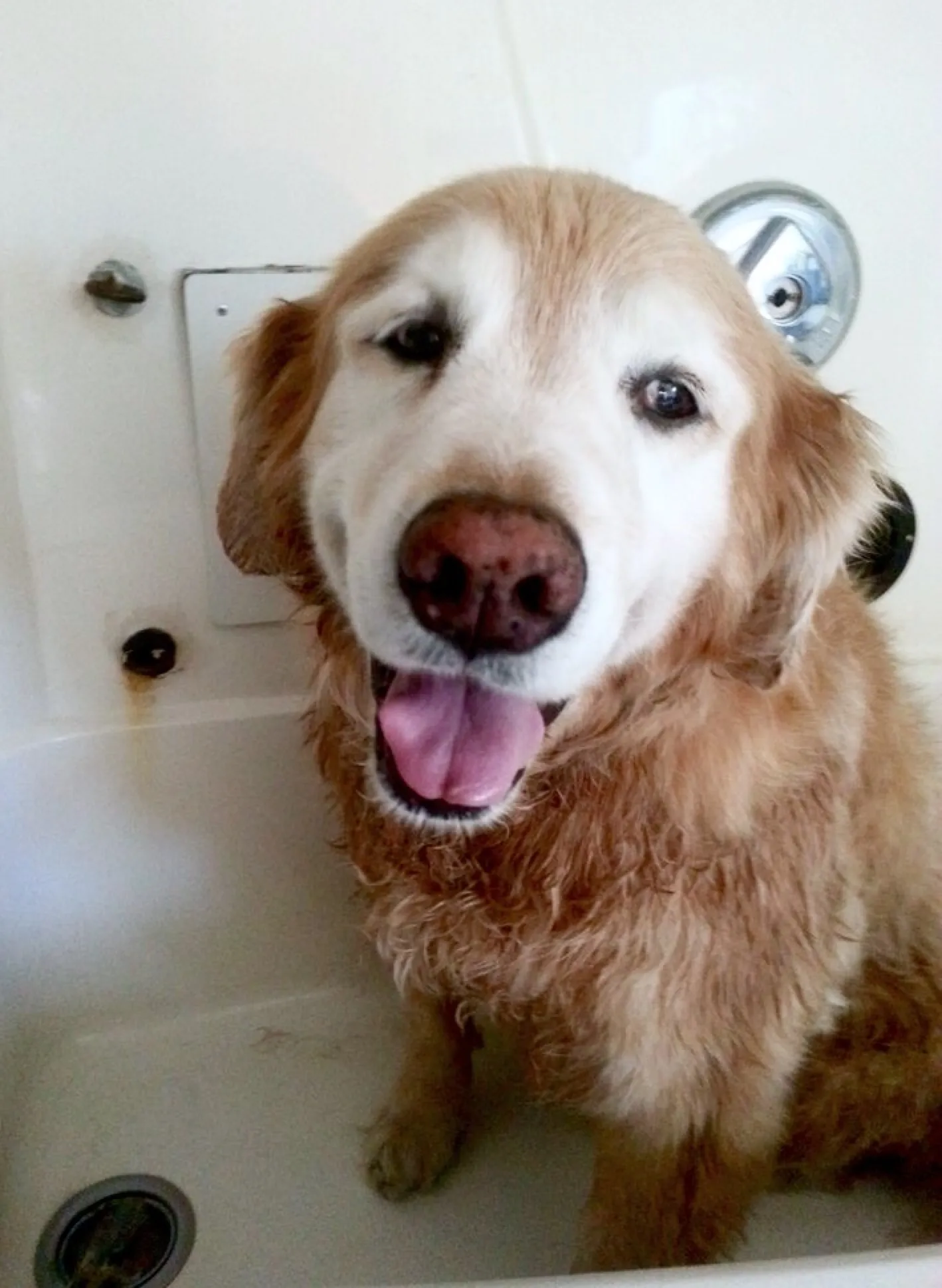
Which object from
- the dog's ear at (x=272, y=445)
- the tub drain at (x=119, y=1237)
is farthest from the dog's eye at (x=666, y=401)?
the tub drain at (x=119, y=1237)

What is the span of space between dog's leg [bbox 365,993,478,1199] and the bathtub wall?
0.47 m

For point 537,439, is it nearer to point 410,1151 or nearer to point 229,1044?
point 410,1151

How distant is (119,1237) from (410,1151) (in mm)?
346

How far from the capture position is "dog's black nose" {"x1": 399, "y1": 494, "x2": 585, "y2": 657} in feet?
2.13

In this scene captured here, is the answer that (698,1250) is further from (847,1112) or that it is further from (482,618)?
(482,618)

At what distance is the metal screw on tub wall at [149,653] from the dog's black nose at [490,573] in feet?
2.48

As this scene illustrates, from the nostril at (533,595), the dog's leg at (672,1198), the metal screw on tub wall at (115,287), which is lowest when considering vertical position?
the dog's leg at (672,1198)

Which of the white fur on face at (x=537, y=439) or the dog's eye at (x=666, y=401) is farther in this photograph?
the dog's eye at (x=666, y=401)

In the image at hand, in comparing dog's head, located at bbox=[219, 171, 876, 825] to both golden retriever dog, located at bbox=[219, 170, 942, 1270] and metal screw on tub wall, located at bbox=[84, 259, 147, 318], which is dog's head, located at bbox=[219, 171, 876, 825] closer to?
golden retriever dog, located at bbox=[219, 170, 942, 1270]

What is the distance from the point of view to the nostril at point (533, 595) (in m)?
0.66

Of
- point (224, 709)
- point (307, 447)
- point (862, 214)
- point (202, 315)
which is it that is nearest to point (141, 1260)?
point (224, 709)

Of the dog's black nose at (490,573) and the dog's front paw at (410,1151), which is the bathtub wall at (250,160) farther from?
the dog's black nose at (490,573)

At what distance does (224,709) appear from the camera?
1.39 meters

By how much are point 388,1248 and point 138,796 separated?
61 centimetres
